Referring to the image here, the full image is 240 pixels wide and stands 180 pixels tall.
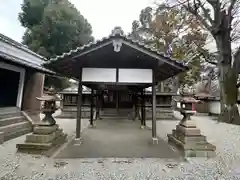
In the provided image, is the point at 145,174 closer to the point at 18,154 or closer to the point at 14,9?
the point at 18,154

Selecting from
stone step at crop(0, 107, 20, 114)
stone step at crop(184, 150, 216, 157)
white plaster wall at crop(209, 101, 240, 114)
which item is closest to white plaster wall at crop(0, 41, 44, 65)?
stone step at crop(0, 107, 20, 114)

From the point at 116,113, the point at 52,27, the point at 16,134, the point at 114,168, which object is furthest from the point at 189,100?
the point at 52,27

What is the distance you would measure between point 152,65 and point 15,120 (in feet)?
17.5

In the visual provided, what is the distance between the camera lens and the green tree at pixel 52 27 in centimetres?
1530

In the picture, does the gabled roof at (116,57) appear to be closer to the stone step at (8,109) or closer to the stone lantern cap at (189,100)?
the stone lantern cap at (189,100)

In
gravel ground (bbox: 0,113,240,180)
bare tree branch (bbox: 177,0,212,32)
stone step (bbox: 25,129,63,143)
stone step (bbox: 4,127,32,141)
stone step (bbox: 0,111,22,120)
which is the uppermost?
bare tree branch (bbox: 177,0,212,32)

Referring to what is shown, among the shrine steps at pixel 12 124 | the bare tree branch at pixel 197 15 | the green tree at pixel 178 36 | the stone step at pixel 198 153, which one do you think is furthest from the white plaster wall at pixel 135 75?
the green tree at pixel 178 36

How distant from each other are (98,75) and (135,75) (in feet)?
3.54

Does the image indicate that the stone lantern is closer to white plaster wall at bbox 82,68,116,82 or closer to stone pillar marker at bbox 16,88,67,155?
stone pillar marker at bbox 16,88,67,155

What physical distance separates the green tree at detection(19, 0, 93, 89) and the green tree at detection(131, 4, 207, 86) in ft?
22.0

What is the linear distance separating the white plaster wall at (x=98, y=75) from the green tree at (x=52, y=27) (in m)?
11.2

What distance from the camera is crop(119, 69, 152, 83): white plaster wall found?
5391 millimetres

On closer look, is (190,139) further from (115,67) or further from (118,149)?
(115,67)

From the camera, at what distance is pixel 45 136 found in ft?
14.9
